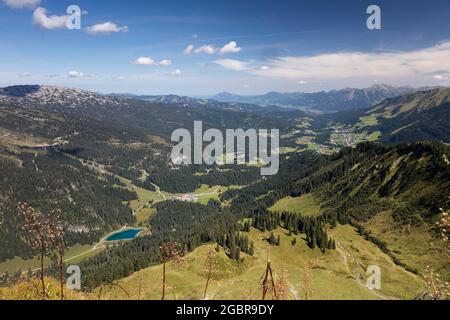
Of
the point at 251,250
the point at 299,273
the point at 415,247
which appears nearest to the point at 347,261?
the point at 251,250

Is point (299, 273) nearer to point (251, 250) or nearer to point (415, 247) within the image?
point (251, 250)

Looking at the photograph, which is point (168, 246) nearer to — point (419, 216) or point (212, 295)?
point (212, 295)

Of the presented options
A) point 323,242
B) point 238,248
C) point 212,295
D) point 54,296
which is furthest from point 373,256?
point 54,296

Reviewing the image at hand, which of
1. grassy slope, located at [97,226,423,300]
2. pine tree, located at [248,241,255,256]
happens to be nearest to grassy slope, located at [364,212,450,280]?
grassy slope, located at [97,226,423,300]

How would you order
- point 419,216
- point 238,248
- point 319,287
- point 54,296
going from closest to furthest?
1. point 54,296
2. point 319,287
3. point 238,248
4. point 419,216

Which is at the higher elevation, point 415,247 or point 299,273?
point 299,273

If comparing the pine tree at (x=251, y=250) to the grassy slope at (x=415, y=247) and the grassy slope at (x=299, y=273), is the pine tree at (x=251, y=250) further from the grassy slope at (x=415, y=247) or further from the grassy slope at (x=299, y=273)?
the grassy slope at (x=415, y=247)

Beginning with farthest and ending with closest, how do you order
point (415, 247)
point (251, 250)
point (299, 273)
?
point (415, 247)
point (251, 250)
point (299, 273)

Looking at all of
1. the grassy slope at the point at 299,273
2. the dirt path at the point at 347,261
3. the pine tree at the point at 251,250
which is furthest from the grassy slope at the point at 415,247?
the pine tree at the point at 251,250
